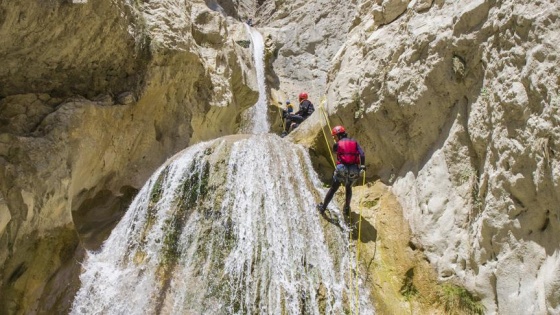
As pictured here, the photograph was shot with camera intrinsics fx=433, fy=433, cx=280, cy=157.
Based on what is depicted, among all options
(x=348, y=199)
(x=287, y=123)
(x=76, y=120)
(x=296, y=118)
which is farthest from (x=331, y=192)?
(x=287, y=123)

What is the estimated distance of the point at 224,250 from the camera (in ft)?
25.8

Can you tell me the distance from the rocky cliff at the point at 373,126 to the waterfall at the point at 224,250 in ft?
3.10

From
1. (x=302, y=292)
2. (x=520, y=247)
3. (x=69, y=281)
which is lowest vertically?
(x=69, y=281)

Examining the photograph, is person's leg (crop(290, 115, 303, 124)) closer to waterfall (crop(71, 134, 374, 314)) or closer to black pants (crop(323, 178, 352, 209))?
waterfall (crop(71, 134, 374, 314))

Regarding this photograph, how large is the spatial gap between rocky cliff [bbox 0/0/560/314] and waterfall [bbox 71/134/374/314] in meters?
0.94

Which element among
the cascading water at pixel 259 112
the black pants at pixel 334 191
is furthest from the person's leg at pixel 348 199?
the cascading water at pixel 259 112

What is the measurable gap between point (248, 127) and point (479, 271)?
1483 cm

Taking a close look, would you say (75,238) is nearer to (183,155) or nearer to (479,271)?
(183,155)

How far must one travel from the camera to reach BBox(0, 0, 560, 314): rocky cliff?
6035 mm

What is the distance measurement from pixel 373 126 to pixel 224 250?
444 cm

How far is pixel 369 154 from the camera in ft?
32.8

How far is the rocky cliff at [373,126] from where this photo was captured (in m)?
6.04

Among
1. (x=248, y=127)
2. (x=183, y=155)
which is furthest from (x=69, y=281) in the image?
(x=248, y=127)

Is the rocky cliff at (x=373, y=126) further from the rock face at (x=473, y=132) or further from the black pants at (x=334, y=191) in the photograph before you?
the black pants at (x=334, y=191)
